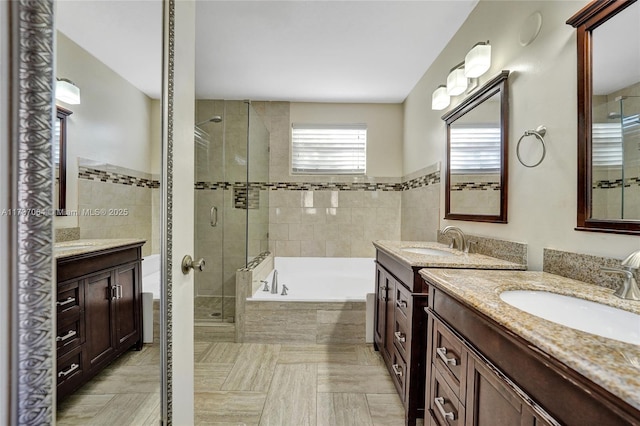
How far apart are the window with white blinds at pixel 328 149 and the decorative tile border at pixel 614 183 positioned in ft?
8.65

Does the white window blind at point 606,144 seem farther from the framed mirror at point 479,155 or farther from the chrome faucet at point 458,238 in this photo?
the chrome faucet at point 458,238


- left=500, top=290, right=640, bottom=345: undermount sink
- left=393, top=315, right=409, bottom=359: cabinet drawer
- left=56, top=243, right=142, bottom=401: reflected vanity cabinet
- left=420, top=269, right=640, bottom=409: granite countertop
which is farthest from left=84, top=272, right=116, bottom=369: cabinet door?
left=393, top=315, right=409, bottom=359: cabinet drawer

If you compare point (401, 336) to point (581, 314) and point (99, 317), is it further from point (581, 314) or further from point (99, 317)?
point (99, 317)

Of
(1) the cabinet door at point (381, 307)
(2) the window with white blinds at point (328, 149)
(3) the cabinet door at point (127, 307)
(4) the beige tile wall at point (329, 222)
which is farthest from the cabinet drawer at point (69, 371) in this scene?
(2) the window with white blinds at point (328, 149)

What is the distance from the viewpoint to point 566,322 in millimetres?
950

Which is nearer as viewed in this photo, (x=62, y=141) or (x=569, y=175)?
(x=62, y=141)

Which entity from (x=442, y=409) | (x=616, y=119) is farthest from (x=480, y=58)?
(x=442, y=409)

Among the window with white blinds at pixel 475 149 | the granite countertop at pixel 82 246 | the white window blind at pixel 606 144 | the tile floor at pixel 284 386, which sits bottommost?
the tile floor at pixel 284 386

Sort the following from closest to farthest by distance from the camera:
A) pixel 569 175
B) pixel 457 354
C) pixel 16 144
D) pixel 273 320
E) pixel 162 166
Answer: pixel 16 144 < pixel 162 166 < pixel 457 354 < pixel 569 175 < pixel 273 320

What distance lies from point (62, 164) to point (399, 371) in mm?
1857

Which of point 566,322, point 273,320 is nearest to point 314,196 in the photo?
point 273,320

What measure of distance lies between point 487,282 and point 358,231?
8.42ft

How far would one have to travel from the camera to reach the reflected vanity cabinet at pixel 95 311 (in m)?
0.53

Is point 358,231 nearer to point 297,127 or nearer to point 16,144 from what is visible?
point 297,127
